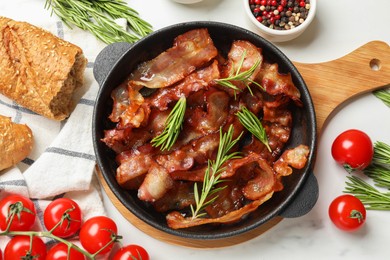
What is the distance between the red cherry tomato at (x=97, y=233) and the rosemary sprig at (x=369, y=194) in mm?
1199

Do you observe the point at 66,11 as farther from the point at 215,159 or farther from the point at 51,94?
the point at 215,159

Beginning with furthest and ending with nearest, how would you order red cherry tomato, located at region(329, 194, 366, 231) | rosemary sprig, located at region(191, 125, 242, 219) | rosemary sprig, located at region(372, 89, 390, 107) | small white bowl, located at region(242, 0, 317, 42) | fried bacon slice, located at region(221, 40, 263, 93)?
rosemary sprig, located at region(372, 89, 390, 107) → small white bowl, located at region(242, 0, 317, 42) → red cherry tomato, located at region(329, 194, 366, 231) → fried bacon slice, located at region(221, 40, 263, 93) → rosemary sprig, located at region(191, 125, 242, 219)

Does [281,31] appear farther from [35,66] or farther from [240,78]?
[35,66]

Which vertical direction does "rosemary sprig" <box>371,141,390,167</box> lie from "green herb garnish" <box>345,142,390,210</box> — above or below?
above

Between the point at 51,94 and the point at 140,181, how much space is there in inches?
23.7

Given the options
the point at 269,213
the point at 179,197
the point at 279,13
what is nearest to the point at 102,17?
the point at 279,13

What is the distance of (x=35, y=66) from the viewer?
131 inches

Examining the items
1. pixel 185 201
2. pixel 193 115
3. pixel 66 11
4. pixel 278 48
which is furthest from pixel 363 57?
pixel 66 11

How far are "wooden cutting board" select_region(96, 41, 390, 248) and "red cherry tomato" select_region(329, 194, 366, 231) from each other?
0.29 meters

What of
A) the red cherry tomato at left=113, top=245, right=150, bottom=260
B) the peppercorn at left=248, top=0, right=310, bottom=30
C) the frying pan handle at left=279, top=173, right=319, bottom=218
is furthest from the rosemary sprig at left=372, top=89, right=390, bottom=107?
the red cherry tomato at left=113, top=245, right=150, bottom=260

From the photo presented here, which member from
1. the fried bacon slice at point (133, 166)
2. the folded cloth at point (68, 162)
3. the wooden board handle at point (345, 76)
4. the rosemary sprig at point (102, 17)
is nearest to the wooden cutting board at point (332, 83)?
the wooden board handle at point (345, 76)

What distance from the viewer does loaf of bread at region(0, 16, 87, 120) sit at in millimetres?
3301

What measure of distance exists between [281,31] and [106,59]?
0.88m

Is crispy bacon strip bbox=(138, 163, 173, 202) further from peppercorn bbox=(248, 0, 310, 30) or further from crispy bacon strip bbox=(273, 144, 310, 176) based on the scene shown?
A: peppercorn bbox=(248, 0, 310, 30)
